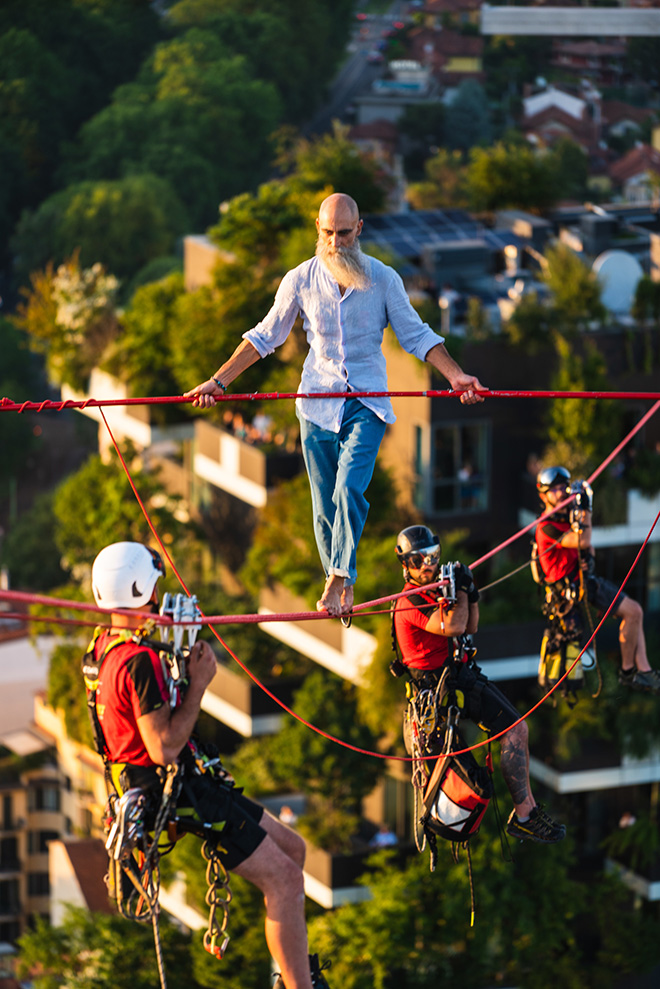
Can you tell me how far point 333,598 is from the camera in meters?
14.4

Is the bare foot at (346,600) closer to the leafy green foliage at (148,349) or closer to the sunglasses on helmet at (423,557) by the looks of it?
the sunglasses on helmet at (423,557)

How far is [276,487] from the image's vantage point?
48156 mm

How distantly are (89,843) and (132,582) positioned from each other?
40377mm

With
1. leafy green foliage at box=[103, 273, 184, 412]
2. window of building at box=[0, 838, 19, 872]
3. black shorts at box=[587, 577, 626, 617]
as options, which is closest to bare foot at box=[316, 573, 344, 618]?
black shorts at box=[587, 577, 626, 617]

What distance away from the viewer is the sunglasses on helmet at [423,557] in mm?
14648

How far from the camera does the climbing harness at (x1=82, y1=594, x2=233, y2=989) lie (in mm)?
12836

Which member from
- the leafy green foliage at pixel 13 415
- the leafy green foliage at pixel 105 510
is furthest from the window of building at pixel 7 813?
the leafy green foliage at pixel 13 415

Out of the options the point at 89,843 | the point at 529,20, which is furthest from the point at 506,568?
the point at 529,20

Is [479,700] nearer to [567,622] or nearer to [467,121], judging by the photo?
[567,622]

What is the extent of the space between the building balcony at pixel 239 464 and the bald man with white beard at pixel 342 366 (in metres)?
32.5

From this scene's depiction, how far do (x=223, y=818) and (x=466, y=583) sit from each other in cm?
278

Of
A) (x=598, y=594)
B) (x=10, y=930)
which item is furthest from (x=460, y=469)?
(x=10, y=930)

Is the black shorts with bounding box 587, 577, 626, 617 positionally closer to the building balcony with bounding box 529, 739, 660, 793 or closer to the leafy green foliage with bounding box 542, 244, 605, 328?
the building balcony with bounding box 529, 739, 660, 793

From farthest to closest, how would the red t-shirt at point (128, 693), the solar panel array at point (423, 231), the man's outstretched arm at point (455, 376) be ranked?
1. the solar panel array at point (423, 231)
2. the man's outstretched arm at point (455, 376)
3. the red t-shirt at point (128, 693)
